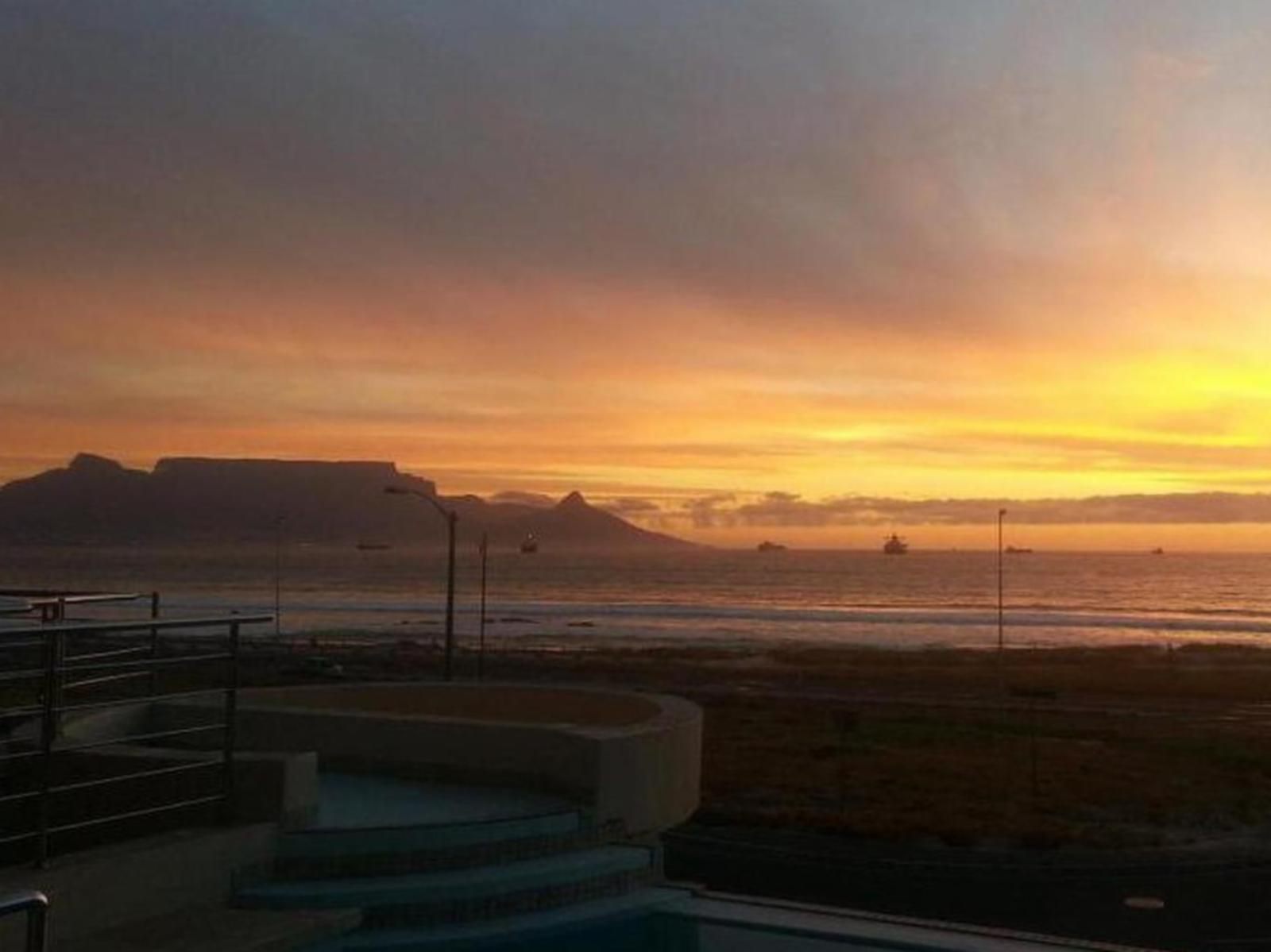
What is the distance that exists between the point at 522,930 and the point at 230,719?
1947 millimetres

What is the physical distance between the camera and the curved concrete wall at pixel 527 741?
835cm

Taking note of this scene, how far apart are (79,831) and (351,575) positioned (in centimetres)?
17002

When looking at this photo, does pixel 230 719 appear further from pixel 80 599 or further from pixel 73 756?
pixel 80 599

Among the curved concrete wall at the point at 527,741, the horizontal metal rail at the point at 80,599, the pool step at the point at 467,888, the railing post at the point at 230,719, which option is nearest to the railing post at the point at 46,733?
the railing post at the point at 230,719

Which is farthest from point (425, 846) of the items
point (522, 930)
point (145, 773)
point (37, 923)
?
point (37, 923)

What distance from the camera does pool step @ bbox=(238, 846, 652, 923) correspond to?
650 cm

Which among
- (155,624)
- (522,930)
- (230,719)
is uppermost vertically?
(155,624)

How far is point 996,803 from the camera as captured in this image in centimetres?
2117

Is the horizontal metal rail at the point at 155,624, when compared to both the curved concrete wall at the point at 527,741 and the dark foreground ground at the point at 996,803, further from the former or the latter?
the dark foreground ground at the point at 996,803

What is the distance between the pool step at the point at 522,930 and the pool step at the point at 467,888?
0.22 ft

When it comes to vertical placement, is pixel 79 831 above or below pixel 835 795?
above

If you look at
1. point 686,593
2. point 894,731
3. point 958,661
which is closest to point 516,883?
point 894,731

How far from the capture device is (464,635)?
83.4 metres

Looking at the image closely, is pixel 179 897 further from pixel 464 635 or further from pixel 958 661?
pixel 464 635
